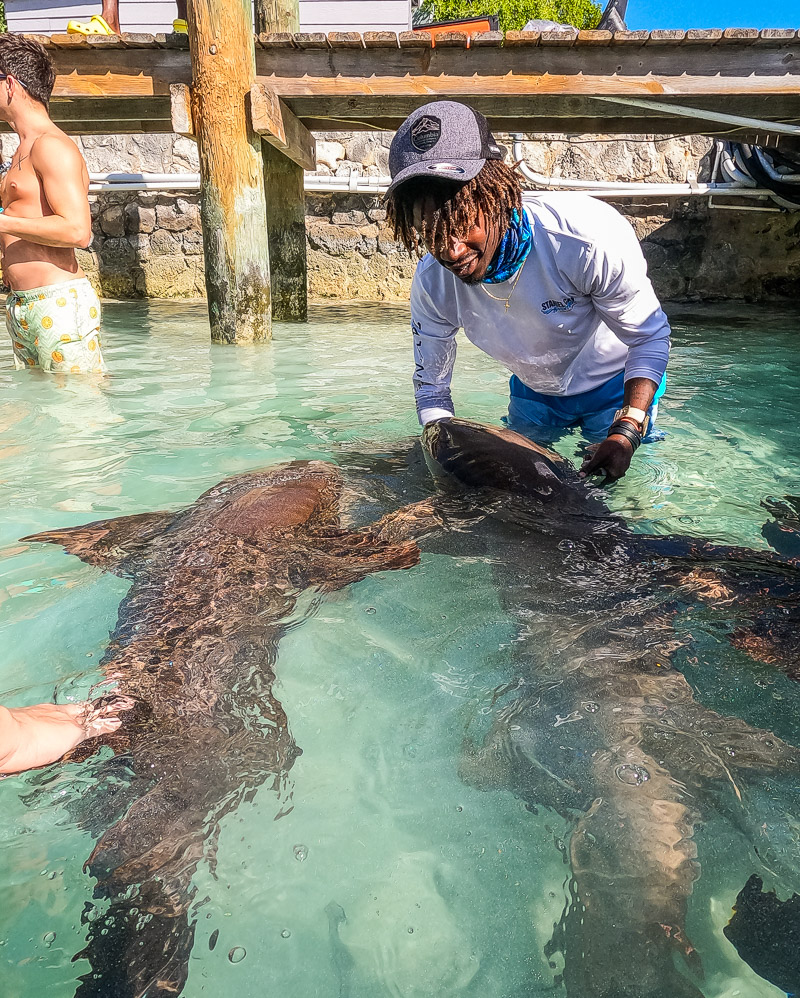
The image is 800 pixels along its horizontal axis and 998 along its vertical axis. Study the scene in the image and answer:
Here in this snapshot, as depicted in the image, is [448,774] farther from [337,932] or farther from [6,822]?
[6,822]

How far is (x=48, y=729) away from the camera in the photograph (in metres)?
1.56

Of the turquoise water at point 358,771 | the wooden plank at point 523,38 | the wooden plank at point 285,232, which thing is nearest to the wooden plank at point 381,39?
the wooden plank at point 523,38

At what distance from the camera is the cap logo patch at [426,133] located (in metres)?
2.19

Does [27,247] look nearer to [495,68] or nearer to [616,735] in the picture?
[495,68]

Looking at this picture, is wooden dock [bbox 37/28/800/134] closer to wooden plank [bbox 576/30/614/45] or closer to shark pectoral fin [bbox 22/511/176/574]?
wooden plank [bbox 576/30/614/45]

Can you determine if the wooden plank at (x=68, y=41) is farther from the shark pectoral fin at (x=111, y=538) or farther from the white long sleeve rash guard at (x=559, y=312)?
the shark pectoral fin at (x=111, y=538)

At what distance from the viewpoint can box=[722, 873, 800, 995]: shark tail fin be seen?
3.89 feet

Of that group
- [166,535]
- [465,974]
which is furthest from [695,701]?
[166,535]

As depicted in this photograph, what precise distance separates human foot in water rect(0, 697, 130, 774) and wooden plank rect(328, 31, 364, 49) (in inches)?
219

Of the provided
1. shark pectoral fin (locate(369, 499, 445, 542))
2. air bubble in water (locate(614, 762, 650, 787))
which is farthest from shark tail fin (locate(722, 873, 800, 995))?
shark pectoral fin (locate(369, 499, 445, 542))

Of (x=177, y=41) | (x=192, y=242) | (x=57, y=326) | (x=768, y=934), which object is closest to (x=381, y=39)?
(x=177, y=41)

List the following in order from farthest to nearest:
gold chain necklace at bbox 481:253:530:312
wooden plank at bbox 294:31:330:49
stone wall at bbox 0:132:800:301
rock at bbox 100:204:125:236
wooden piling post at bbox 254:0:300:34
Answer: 1. rock at bbox 100:204:125:236
2. stone wall at bbox 0:132:800:301
3. wooden piling post at bbox 254:0:300:34
4. wooden plank at bbox 294:31:330:49
5. gold chain necklace at bbox 481:253:530:312

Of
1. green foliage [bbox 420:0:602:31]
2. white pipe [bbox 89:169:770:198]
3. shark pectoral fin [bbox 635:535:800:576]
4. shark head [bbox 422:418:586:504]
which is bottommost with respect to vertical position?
shark pectoral fin [bbox 635:535:800:576]

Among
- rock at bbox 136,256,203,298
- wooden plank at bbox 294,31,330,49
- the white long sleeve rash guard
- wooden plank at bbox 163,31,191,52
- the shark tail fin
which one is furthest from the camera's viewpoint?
rock at bbox 136,256,203,298
